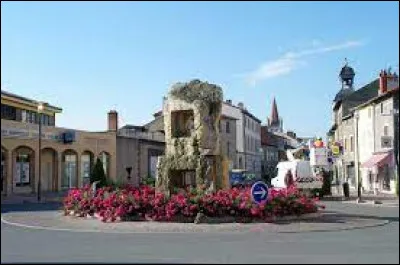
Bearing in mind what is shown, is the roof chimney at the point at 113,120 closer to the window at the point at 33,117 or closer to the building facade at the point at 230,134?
the window at the point at 33,117

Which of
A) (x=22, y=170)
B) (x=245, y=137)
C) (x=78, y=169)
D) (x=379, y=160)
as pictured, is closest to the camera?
(x=22, y=170)

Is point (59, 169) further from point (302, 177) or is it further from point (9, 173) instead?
point (302, 177)

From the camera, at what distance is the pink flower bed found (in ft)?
69.4

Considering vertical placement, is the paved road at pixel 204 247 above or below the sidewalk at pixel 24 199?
below

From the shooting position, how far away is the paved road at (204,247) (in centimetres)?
1225

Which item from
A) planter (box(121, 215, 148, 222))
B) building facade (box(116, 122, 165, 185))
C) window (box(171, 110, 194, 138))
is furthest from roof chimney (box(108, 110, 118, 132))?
planter (box(121, 215, 148, 222))

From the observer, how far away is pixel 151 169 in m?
65.1

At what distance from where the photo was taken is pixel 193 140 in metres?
24.4

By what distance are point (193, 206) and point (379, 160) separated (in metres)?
29.4

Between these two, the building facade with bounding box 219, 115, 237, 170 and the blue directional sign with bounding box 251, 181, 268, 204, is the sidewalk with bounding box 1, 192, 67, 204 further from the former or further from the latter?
the building facade with bounding box 219, 115, 237, 170

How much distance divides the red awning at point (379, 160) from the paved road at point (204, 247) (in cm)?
2852

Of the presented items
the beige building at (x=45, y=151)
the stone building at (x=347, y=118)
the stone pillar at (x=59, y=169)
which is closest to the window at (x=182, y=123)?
the beige building at (x=45, y=151)

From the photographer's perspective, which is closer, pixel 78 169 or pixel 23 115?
pixel 23 115

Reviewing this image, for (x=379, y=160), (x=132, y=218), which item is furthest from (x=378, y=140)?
(x=132, y=218)
